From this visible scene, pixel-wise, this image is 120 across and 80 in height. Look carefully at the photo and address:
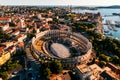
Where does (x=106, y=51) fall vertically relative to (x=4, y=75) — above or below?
below

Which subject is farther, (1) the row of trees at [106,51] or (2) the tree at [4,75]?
(1) the row of trees at [106,51]

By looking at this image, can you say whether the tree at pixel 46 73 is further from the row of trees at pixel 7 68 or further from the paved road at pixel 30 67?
the row of trees at pixel 7 68

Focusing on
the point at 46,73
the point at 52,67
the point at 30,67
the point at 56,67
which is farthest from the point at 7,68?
the point at 56,67

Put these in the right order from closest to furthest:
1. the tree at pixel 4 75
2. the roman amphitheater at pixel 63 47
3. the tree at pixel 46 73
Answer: the tree at pixel 4 75
the tree at pixel 46 73
the roman amphitheater at pixel 63 47

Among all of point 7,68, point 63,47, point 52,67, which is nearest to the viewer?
point 52,67

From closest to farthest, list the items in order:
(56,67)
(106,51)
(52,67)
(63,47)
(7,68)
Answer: (56,67)
(52,67)
(7,68)
(63,47)
(106,51)

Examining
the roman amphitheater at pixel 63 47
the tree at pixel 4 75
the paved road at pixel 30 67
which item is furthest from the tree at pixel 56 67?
the tree at pixel 4 75

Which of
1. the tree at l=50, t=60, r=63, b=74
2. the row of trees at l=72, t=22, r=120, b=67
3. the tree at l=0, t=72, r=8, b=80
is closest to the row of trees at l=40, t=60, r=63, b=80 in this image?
the tree at l=50, t=60, r=63, b=74


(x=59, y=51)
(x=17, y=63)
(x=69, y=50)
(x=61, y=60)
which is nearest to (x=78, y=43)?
(x=69, y=50)

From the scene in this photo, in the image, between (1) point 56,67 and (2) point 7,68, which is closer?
(1) point 56,67

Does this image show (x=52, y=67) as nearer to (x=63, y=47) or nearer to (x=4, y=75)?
(x=4, y=75)
